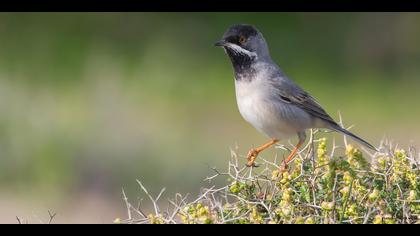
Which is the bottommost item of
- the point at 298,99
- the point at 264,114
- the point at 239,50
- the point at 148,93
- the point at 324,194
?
the point at 324,194

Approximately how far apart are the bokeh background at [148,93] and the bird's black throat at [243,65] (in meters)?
2.77

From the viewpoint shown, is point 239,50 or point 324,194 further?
point 239,50

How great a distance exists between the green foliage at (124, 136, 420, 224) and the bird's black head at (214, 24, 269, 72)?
7.20 ft

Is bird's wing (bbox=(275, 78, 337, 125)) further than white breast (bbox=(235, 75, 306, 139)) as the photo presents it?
Yes

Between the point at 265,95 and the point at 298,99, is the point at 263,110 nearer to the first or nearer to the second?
the point at 265,95

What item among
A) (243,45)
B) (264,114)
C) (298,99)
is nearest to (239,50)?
(243,45)

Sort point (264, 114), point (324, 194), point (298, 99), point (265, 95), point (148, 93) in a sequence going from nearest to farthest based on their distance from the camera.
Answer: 1. point (324, 194)
2. point (264, 114)
3. point (265, 95)
4. point (298, 99)
5. point (148, 93)

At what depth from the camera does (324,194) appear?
3.97 metres

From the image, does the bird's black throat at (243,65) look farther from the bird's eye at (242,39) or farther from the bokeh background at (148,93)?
the bokeh background at (148,93)

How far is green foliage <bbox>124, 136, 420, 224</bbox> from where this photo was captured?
379cm

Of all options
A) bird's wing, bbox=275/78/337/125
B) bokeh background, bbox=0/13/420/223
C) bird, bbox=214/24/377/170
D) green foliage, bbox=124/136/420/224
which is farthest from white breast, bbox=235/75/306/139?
bokeh background, bbox=0/13/420/223

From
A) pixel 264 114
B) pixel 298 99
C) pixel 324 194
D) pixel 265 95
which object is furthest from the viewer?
pixel 298 99

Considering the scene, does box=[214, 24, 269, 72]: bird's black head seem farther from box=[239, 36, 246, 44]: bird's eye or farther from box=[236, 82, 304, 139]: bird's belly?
box=[236, 82, 304, 139]: bird's belly

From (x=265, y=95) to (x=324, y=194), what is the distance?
2.63 m
